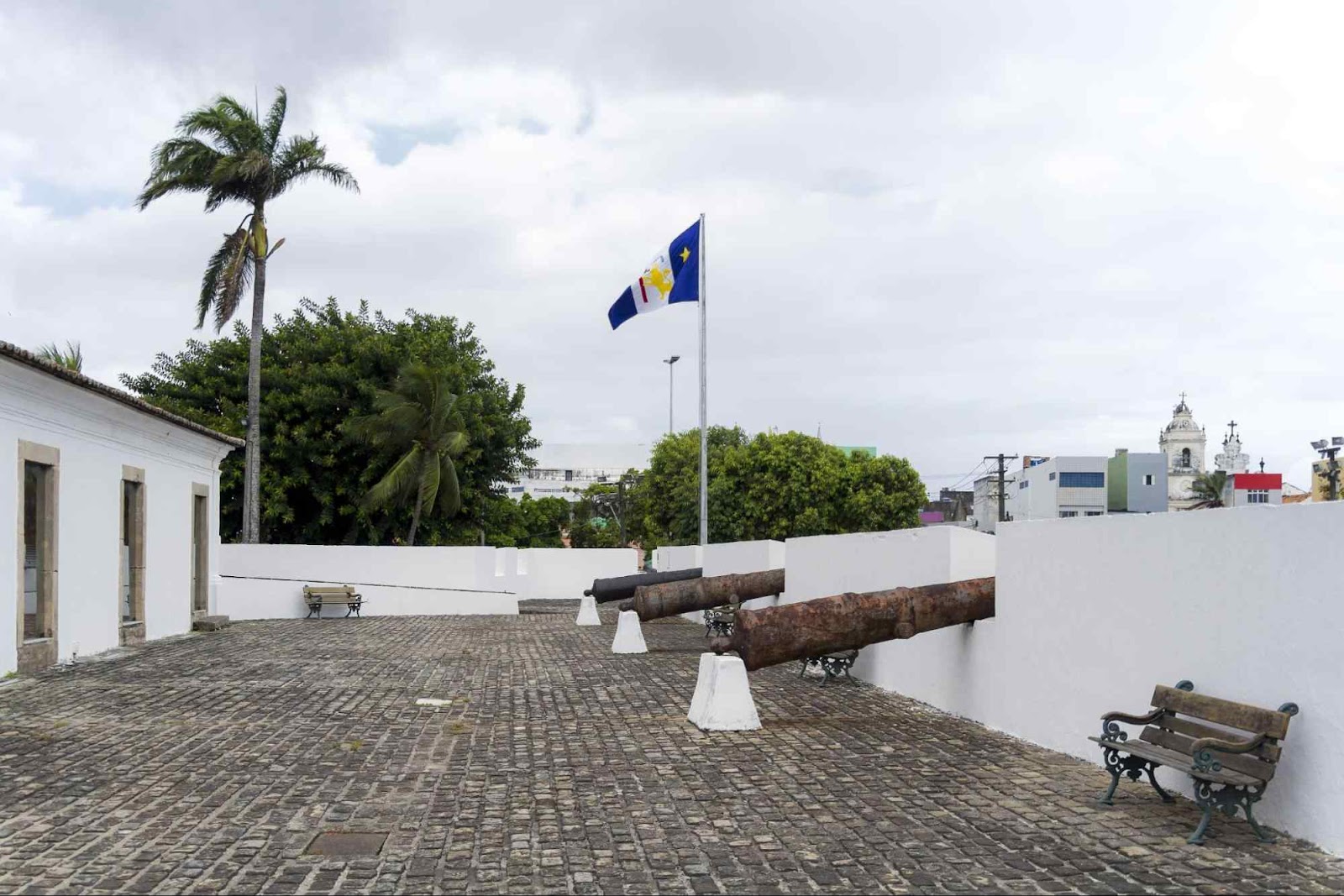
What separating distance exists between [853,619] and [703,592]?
7042 millimetres

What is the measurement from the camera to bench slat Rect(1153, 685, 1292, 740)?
535 cm

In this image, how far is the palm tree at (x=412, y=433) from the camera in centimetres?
2805

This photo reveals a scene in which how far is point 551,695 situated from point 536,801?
15.4 ft

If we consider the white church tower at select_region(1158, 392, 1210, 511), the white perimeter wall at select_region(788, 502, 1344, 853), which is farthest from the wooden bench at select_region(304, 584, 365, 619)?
the white church tower at select_region(1158, 392, 1210, 511)

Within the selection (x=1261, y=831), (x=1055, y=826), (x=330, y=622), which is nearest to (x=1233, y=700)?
(x=1261, y=831)

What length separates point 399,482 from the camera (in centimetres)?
2820

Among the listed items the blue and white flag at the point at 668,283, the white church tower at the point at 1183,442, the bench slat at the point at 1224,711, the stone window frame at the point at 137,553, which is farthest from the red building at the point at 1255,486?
the bench slat at the point at 1224,711

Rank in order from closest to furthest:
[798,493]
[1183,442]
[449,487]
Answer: [449,487] → [798,493] → [1183,442]

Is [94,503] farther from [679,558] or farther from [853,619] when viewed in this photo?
[679,558]

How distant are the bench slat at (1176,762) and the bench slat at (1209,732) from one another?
124mm

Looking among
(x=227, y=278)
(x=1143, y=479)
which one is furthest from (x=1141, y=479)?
(x=227, y=278)

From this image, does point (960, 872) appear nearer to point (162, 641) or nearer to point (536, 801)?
point (536, 801)

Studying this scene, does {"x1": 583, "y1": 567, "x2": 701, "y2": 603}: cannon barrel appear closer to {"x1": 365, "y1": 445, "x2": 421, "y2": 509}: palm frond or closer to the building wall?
{"x1": 365, "y1": 445, "x2": 421, "y2": 509}: palm frond

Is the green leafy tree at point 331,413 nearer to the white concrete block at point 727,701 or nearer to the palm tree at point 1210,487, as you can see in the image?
the white concrete block at point 727,701
